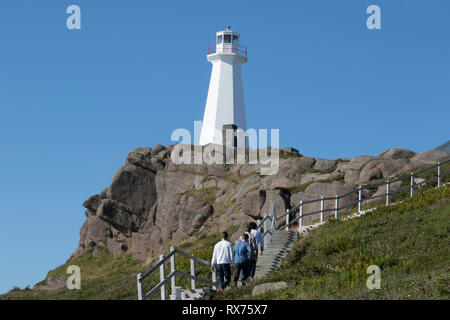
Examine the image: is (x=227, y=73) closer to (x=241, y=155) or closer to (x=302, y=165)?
(x=241, y=155)

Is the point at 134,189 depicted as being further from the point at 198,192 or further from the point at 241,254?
the point at 241,254

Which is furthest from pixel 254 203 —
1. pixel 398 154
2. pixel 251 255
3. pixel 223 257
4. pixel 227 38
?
pixel 227 38

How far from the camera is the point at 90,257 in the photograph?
170 ft

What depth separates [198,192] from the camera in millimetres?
46438

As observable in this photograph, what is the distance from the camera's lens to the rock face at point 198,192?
38.5 metres

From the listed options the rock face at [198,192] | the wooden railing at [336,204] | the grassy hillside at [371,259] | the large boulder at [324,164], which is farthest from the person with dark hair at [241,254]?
the large boulder at [324,164]

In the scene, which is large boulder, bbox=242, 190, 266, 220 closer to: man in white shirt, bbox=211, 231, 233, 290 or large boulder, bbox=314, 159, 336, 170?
large boulder, bbox=314, 159, 336, 170

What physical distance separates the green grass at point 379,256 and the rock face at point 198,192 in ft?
26.4

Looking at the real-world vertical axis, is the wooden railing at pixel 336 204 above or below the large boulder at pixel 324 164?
below

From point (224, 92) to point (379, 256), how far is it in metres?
37.9

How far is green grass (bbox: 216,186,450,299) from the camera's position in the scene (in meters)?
16.3

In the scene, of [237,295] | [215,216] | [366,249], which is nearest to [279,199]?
[215,216]

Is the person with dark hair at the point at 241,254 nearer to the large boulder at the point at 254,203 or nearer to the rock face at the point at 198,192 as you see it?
the rock face at the point at 198,192
